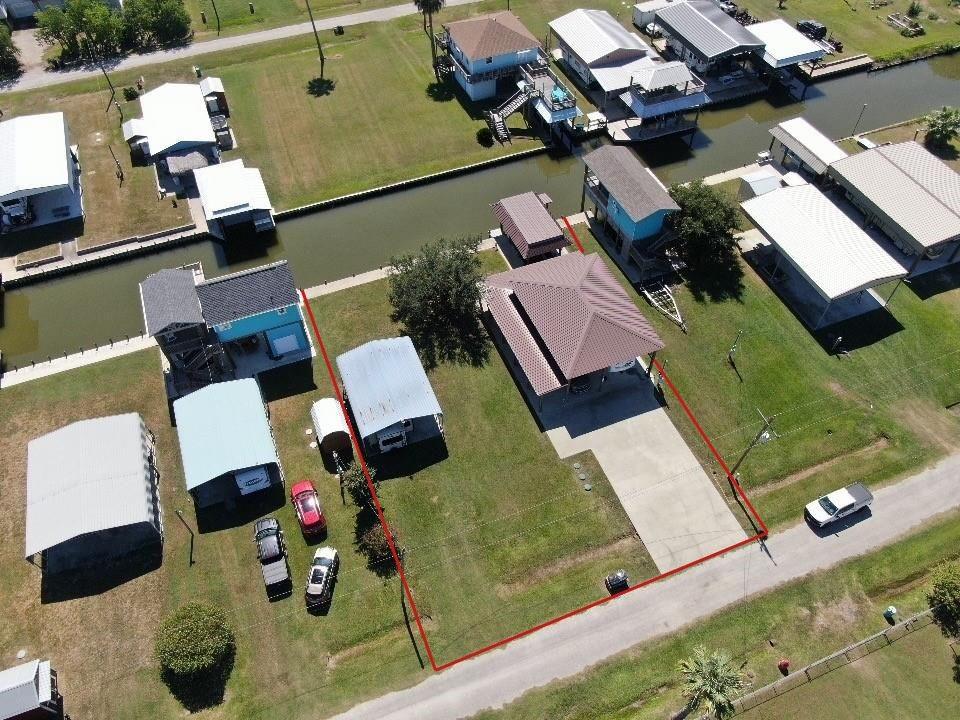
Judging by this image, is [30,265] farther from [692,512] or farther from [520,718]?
[692,512]

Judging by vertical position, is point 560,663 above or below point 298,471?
below

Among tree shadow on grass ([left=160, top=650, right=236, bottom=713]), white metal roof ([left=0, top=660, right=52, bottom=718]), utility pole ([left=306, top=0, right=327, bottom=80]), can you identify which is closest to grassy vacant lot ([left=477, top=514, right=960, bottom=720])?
tree shadow on grass ([left=160, top=650, right=236, bottom=713])

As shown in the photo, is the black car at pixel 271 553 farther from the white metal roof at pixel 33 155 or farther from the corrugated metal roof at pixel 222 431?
the white metal roof at pixel 33 155

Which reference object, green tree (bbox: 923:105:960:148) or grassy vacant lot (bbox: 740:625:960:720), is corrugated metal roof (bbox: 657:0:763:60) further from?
grassy vacant lot (bbox: 740:625:960:720)

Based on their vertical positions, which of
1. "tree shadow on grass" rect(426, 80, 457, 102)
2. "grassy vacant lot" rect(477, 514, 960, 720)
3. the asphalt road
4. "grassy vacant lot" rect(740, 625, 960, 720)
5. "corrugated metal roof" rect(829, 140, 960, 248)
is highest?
"tree shadow on grass" rect(426, 80, 457, 102)

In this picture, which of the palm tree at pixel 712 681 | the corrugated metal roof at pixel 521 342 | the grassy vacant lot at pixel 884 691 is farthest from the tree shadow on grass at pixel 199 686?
the grassy vacant lot at pixel 884 691

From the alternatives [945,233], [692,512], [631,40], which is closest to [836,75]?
[631,40]

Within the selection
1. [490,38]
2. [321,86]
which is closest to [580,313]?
[490,38]
